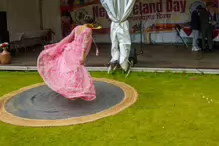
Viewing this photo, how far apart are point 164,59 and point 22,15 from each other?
6.05m

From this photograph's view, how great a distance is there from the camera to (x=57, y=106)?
519 cm

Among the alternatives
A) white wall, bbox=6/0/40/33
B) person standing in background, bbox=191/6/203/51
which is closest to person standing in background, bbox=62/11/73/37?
white wall, bbox=6/0/40/33

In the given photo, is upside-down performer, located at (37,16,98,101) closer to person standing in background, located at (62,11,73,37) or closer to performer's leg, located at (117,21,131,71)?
performer's leg, located at (117,21,131,71)

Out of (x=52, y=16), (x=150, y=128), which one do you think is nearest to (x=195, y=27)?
(x=52, y=16)

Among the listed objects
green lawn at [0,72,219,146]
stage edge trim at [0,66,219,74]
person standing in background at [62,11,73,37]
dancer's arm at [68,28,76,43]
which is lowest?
green lawn at [0,72,219,146]

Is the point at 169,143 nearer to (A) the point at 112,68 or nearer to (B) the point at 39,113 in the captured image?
(B) the point at 39,113

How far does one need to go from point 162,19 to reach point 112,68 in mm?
6240

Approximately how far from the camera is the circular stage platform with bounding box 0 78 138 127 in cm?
464

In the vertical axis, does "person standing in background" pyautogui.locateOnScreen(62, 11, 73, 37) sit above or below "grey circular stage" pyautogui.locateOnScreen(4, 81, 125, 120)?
above

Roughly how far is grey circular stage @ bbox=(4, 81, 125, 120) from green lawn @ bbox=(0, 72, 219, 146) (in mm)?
404

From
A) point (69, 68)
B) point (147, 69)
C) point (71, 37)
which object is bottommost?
point (147, 69)

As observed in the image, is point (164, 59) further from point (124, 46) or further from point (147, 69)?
point (124, 46)

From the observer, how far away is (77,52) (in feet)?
16.9

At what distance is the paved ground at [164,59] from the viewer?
26.6 feet
